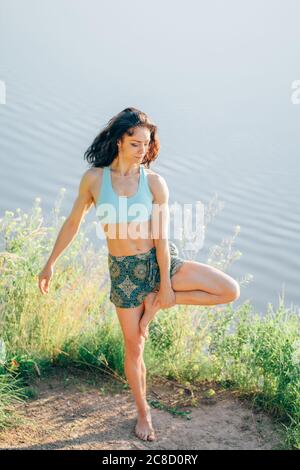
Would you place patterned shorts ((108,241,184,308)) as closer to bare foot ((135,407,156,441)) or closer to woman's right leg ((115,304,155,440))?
woman's right leg ((115,304,155,440))

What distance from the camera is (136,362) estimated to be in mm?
3676

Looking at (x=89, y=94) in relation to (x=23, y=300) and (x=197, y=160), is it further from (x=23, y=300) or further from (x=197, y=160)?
(x=23, y=300)

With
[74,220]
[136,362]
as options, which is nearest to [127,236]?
[74,220]

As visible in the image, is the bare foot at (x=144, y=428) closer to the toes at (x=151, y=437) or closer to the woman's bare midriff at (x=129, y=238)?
the toes at (x=151, y=437)

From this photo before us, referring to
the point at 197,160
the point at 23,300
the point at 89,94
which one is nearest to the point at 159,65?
the point at 89,94

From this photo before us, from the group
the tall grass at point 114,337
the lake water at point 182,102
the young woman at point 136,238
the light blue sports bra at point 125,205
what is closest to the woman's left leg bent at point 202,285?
the young woman at point 136,238

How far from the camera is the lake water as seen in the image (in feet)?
31.1

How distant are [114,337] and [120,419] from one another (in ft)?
2.08

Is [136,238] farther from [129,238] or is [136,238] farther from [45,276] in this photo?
[45,276]

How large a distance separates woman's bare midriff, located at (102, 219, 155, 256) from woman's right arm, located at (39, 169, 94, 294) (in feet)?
0.53

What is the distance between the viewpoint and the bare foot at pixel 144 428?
12.1ft

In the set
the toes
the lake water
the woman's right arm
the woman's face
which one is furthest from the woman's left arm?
the lake water
